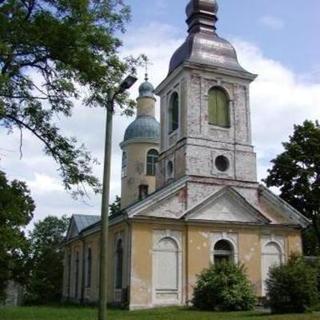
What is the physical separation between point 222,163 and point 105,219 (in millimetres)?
21277

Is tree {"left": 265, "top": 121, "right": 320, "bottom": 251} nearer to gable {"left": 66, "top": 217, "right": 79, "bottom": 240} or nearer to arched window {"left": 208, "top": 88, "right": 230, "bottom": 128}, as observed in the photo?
arched window {"left": 208, "top": 88, "right": 230, "bottom": 128}

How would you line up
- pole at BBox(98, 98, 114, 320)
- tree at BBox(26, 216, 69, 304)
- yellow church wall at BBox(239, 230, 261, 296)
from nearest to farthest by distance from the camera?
pole at BBox(98, 98, 114, 320) → yellow church wall at BBox(239, 230, 261, 296) → tree at BBox(26, 216, 69, 304)

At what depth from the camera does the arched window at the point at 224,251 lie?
2944 cm

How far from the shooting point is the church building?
2784 cm

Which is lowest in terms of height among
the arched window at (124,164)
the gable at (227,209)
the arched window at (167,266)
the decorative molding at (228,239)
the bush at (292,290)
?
the bush at (292,290)

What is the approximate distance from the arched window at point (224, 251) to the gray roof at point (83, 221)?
13329 mm

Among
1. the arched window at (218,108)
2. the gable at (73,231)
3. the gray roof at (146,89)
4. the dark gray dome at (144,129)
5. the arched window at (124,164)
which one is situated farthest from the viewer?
the gray roof at (146,89)

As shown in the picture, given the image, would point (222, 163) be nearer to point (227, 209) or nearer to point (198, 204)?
point (227, 209)

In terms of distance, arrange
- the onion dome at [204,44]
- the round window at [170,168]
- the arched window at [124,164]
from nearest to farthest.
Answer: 1. the onion dome at [204,44]
2. the round window at [170,168]
3. the arched window at [124,164]

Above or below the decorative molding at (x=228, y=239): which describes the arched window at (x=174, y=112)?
above

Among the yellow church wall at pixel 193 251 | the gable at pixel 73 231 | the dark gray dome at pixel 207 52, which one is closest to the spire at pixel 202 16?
the dark gray dome at pixel 207 52

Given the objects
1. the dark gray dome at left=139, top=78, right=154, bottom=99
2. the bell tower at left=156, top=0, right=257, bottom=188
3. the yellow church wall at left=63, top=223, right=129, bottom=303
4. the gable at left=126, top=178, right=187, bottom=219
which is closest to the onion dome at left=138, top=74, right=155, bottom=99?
the dark gray dome at left=139, top=78, right=154, bottom=99

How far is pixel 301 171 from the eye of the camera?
36.8 metres

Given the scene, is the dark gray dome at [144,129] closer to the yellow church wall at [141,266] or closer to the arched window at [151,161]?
the arched window at [151,161]
